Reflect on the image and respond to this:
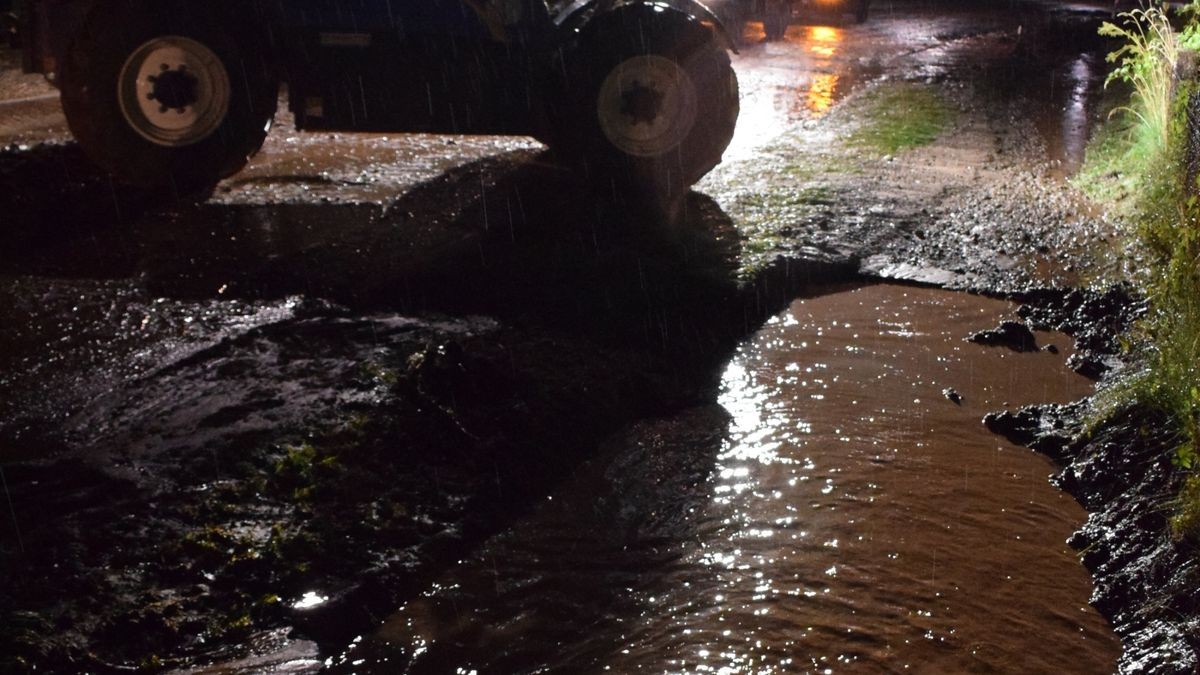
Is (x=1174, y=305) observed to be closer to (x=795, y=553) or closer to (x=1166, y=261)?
(x=1166, y=261)

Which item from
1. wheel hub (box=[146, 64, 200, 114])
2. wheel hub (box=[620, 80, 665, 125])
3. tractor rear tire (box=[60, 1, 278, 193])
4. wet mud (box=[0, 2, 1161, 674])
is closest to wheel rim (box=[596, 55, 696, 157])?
wheel hub (box=[620, 80, 665, 125])

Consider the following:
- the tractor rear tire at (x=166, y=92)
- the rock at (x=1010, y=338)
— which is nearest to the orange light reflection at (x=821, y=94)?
the rock at (x=1010, y=338)

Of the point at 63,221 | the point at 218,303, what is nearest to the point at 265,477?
the point at 218,303

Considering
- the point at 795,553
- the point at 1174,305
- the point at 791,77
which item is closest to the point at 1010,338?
the point at 1174,305

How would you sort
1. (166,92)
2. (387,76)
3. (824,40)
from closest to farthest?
(166,92), (387,76), (824,40)

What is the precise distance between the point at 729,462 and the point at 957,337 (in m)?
1.76

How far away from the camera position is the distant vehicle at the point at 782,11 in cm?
1424

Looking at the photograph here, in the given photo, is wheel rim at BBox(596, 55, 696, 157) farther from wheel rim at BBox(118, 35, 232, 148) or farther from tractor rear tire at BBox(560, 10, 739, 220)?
wheel rim at BBox(118, 35, 232, 148)

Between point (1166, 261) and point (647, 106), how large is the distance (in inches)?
128

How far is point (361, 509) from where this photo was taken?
3.46 meters

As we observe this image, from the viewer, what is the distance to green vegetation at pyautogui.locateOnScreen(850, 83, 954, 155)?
870cm

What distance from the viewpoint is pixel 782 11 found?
15.1 meters

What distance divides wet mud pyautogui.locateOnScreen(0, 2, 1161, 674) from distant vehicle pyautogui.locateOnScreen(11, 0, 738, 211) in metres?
0.38

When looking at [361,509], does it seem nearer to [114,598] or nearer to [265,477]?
[265,477]
